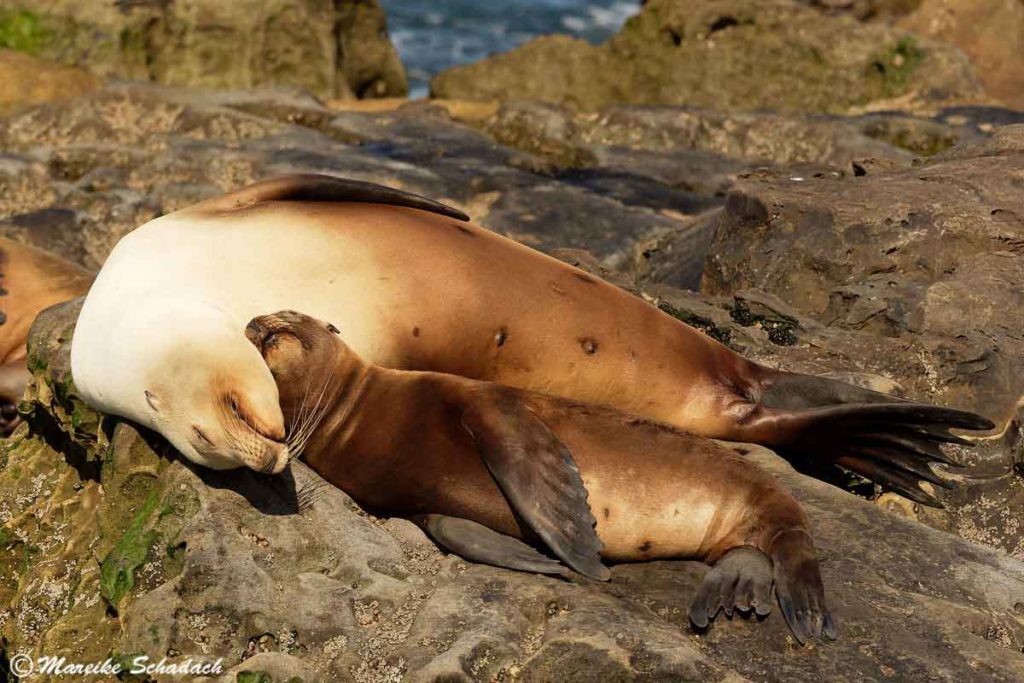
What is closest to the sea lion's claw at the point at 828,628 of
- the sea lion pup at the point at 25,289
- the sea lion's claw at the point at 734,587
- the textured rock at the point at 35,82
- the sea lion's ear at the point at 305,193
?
the sea lion's claw at the point at 734,587

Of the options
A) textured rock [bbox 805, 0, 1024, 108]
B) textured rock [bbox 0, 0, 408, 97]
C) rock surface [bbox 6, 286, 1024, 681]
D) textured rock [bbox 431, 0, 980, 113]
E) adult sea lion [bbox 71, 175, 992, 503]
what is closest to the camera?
rock surface [bbox 6, 286, 1024, 681]

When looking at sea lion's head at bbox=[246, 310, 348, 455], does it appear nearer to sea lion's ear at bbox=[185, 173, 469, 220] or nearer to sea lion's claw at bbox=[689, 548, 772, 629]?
sea lion's ear at bbox=[185, 173, 469, 220]

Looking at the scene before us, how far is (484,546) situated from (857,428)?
152 cm

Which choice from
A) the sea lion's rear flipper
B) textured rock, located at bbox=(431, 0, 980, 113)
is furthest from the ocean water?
the sea lion's rear flipper

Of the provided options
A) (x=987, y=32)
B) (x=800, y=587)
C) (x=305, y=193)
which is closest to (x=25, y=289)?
(x=305, y=193)

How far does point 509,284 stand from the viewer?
446cm

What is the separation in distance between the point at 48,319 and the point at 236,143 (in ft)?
13.9

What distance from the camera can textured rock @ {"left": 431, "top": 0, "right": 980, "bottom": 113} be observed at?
40.0 ft

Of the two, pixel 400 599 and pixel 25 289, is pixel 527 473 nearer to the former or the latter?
pixel 400 599

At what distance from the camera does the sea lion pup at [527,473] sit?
367 centimetres

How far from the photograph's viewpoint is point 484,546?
3.70m

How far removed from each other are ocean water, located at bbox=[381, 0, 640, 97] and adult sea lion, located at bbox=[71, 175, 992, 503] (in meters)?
21.4

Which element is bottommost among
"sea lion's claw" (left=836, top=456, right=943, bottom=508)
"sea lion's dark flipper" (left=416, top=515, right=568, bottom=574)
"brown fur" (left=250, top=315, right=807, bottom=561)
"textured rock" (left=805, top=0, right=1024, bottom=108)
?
"textured rock" (left=805, top=0, right=1024, bottom=108)

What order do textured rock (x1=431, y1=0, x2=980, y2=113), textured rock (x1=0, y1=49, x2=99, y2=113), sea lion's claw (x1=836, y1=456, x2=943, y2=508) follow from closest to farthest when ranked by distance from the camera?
sea lion's claw (x1=836, y1=456, x2=943, y2=508)
textured rock (x1=0, y1=49, x2=99, y2=113)
textured rock (x1=431, y1=0, x2=980, y2=113)
